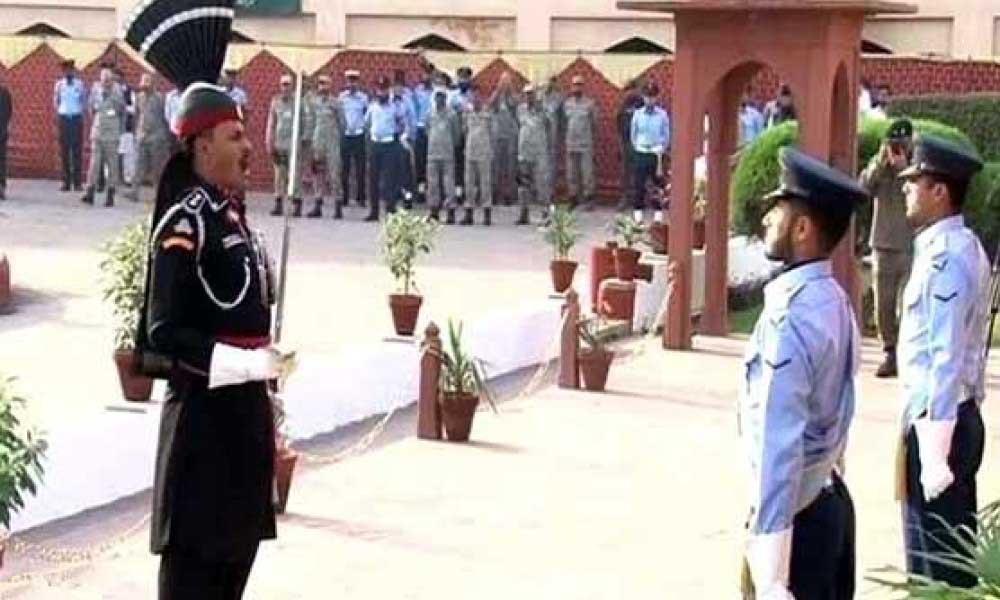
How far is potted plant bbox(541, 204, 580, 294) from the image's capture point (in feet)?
52.1

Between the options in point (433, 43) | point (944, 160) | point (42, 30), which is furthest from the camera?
point (42, 30)

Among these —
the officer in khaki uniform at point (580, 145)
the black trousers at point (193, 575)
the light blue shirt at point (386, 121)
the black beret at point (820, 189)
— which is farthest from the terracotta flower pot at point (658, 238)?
the black beret at point (820, 189)

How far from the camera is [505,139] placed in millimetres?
28109

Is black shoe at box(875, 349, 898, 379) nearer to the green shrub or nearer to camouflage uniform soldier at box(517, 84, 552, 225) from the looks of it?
the green shrub

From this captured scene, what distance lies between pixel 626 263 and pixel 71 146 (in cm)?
1583

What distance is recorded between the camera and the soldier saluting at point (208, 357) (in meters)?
5.39

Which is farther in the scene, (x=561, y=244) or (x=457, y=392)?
(x=561, y=244)

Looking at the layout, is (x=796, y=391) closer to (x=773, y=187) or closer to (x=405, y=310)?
(x=405, y=310)

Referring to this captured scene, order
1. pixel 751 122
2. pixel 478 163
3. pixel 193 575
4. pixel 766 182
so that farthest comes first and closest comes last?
1. pixel 478 163
2. pixel 751 122
3. pixel 766 182
4. pixel 193 575

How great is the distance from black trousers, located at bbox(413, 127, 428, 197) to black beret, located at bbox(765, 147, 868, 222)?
2281 centimetres

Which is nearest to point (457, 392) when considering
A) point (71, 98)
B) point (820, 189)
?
point (820, 189)

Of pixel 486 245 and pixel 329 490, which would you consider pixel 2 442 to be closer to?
pixel 329 490

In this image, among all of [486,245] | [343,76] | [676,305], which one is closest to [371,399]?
[676,305]

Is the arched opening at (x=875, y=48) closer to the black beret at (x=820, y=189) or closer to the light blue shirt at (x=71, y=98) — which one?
the light blue shirt at (x=71, y=98)
